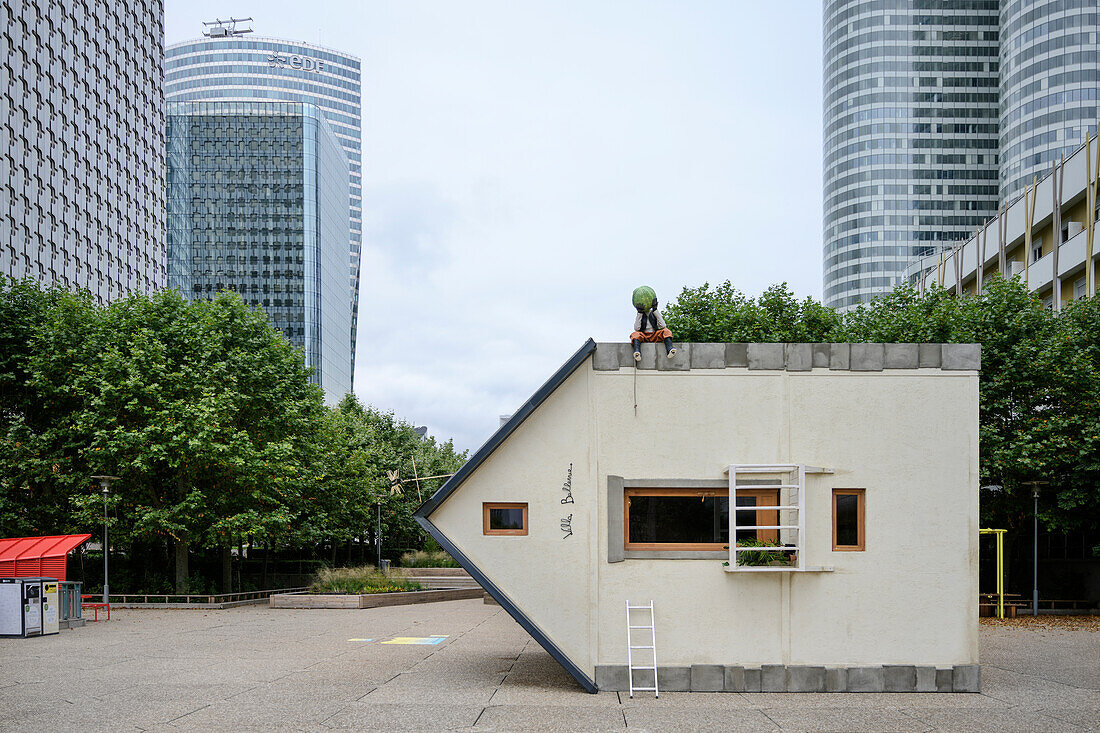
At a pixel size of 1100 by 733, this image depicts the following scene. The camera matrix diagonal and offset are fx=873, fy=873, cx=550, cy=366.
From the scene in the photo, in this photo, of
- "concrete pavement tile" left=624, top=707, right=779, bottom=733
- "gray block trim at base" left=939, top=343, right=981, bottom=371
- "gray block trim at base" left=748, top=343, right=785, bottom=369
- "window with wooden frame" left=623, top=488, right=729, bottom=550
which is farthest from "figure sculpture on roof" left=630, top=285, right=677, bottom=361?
"concrete pavement tile" left=624, top=707, right=779, bottom=733

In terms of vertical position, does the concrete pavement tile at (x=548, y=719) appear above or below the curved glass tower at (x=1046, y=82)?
below

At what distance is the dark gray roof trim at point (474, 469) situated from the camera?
12062mm

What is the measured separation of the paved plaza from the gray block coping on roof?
451 centimetres

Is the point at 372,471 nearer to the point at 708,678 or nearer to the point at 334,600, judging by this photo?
the point at 334,600

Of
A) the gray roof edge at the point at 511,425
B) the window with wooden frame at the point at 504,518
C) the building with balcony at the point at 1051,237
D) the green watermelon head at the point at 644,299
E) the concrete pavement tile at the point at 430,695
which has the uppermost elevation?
the building with balcony at the point at 1051,237

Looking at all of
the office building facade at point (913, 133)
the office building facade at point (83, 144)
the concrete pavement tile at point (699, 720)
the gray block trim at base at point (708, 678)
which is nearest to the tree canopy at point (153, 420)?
the gray block trim at base at point (708, 678)

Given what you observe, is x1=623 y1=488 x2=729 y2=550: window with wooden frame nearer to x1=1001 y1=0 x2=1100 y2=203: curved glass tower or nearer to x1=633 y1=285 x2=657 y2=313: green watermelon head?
x1=633 y1=285 x2=657 y2=313: green watermelon head

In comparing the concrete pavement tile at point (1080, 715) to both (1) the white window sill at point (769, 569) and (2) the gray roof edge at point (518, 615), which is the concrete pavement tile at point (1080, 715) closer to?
(1) the white window sill at point (769, 569)

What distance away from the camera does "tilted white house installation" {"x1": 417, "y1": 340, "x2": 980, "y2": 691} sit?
1212cm

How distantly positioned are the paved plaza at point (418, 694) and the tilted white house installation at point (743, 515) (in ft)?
2.12

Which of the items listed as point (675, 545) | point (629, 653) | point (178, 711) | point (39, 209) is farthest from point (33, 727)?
point (39, 209)

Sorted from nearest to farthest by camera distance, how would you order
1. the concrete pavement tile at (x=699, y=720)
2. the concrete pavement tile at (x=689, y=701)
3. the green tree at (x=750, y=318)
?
1. the concrete pavement tile at (x=699, y=720)
2. the concrete pavement tile at (x=689, y=701)
3. the green tree at (x=750, y=318)

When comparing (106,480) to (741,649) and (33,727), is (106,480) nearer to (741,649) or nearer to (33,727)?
(33,727)

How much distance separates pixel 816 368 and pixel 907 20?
145 m
